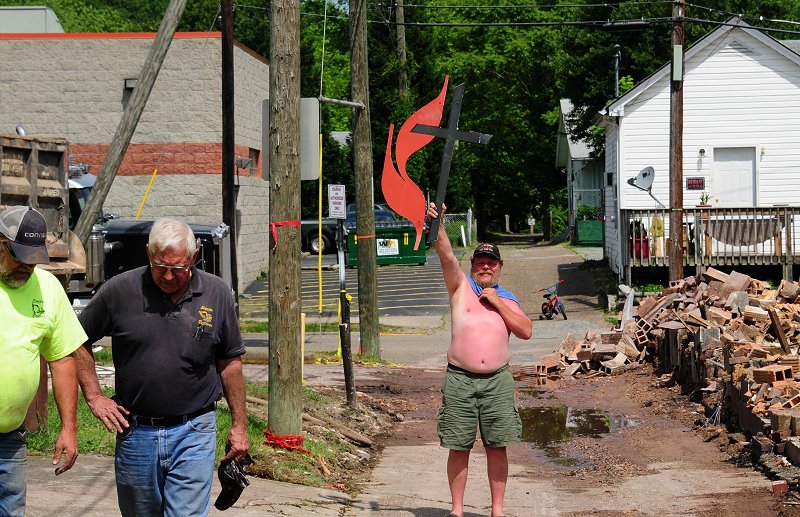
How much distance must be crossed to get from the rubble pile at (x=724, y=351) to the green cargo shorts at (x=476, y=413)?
2.87m

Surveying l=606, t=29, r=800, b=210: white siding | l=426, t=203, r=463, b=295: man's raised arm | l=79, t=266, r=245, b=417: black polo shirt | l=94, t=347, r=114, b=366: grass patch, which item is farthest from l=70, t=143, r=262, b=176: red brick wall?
l=79, t=266, r=245, b=417: black polo shirt

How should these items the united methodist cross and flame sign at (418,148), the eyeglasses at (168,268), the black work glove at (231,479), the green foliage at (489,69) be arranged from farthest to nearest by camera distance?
the green foliage at (489,69)
the united methodist cross and flame sign at (418,148)
the black work glove at (231,479)
the eyeglasses at (168,268)

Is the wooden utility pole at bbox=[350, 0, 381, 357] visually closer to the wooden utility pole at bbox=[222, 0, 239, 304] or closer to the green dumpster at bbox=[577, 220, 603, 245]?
the wooden utility pole at bbox=[222, 0, 239, 304]

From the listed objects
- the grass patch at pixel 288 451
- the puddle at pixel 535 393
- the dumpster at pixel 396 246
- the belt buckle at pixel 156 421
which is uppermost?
the dumpster at pixel 396 246

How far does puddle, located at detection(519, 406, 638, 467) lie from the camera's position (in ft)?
38.2

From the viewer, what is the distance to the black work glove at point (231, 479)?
581 centimetres

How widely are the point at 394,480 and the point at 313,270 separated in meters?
26.6

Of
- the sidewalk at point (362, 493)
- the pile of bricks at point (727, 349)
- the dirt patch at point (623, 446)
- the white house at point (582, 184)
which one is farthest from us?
the white house at point (582, 184)

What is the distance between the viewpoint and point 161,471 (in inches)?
212

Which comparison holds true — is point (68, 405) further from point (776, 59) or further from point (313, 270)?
point (313, 270)

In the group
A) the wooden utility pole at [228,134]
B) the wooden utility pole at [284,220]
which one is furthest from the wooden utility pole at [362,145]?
the wooden utility pole at [284,220]

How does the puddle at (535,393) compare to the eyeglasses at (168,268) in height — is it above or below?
below

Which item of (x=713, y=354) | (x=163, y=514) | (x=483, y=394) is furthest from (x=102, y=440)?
(x=713, y=354)

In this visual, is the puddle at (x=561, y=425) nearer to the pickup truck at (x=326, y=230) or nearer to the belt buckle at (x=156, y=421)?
the belt buckle at (x=156, y=421)
